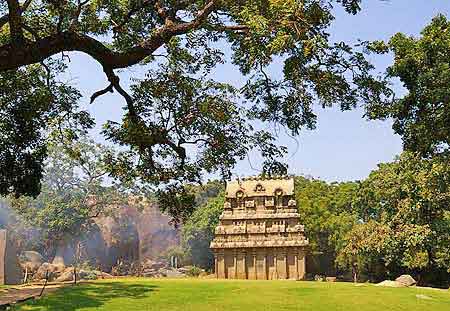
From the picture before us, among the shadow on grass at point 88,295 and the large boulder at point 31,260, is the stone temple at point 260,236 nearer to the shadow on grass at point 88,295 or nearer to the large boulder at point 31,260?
the shadow on grass at point 88,295

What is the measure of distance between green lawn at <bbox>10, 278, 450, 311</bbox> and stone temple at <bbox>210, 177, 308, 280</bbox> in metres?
9.56

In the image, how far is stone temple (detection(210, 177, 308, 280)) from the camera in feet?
128

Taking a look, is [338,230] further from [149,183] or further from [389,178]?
[149,183]

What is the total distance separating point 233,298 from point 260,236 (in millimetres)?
16163

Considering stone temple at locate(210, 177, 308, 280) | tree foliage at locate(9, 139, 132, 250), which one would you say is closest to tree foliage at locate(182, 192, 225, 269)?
tree foliage at locate(9, 139, 132, 250)

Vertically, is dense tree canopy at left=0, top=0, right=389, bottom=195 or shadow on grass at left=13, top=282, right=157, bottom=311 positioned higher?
dense tree canopy at left=0, top=0, right=389, bottom=195

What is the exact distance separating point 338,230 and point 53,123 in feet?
142

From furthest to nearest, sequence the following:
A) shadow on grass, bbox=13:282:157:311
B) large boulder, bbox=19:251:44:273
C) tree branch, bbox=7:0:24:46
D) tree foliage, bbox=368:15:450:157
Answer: large boulder, bbox=19:251:44:273
shadow on grass, bbox=13:282:157:311
tree foliage, bbox=368:15:450:157
tree branch, bbox=7:0:24:46

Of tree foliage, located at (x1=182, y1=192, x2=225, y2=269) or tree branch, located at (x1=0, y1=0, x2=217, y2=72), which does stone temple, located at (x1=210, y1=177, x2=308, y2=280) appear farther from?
tree branch, located at (x1=0, y1=0, x2=217, y2=72)

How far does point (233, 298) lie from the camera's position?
24172 mm

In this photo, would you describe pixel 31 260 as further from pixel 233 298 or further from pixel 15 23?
pixel 15 23

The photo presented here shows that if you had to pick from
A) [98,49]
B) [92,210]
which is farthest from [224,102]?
[92,210]

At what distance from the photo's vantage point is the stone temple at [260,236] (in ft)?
128

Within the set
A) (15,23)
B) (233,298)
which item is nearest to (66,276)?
(233,298)
